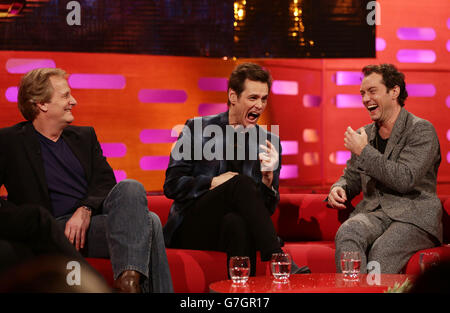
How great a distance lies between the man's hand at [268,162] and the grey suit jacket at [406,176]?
0.41 m

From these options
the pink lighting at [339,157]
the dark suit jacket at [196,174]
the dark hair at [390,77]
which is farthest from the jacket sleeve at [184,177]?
the pink lighting at [339,157]

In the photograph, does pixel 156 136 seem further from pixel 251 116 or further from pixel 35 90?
pixel 35 90

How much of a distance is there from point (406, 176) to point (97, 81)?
222 cm

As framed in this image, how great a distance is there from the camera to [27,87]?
2742 mm

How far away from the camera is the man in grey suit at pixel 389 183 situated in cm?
283

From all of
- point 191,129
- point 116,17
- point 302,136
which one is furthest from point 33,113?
point 302,136

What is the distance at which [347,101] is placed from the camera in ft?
15.8

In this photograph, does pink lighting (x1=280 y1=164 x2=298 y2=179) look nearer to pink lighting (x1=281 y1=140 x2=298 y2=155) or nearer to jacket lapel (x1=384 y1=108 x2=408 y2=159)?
pink lighting (x1=281 y1=140 x2=298 y2=155)

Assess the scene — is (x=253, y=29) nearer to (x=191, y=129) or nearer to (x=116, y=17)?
(x=116, y=17)

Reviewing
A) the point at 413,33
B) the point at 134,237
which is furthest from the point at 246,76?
the point at 413,33

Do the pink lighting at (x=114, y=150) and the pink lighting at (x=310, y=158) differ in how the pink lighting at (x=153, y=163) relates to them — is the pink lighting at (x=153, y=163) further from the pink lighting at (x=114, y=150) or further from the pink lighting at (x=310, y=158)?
the pink lighting at (x=310, y=158)

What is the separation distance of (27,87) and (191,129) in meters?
0.80

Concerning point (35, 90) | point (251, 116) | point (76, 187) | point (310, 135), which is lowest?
point (76, 187)
